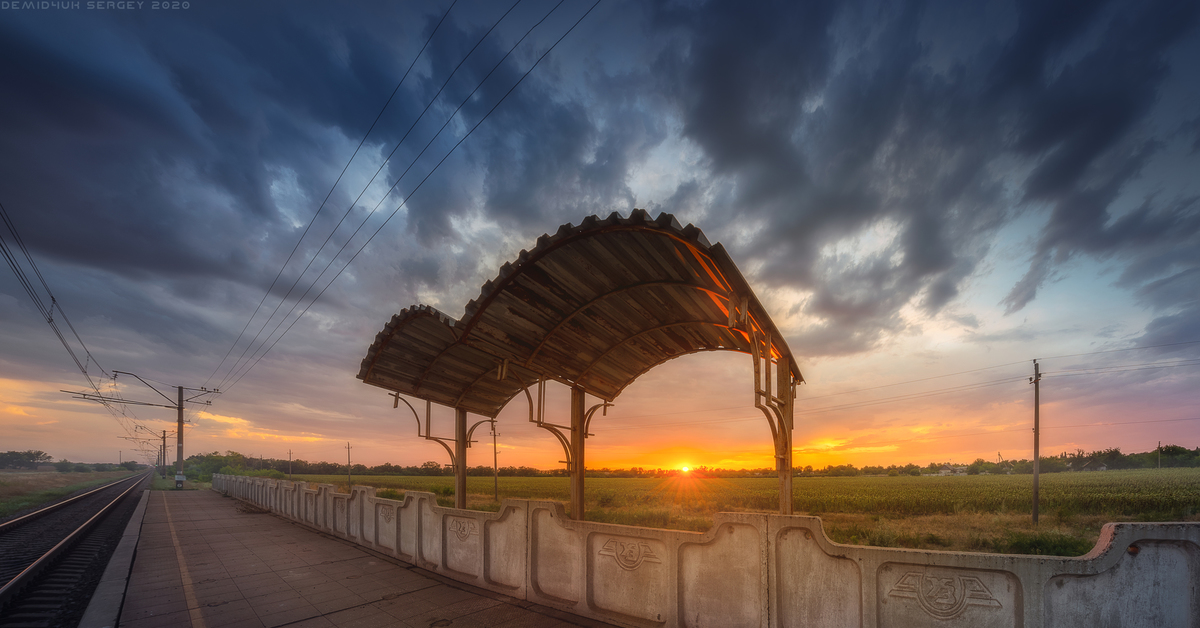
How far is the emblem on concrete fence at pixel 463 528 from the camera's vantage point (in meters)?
7.66

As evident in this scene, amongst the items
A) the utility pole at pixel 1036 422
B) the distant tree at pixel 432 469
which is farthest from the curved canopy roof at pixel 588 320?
the distant tree at pixel 432 469

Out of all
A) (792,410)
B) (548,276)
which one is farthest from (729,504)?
(548,276)

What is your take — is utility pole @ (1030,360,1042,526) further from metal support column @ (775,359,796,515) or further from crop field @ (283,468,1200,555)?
metal support column @ (775,359,796,515)

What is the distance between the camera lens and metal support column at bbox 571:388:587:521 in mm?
9312

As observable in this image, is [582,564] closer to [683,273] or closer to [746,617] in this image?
[746,617]

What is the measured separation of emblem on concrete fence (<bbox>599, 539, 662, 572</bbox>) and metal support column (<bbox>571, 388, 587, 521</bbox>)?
11.0 feet

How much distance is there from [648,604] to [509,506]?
8.43 feet

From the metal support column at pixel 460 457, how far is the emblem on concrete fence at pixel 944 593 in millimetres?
9311

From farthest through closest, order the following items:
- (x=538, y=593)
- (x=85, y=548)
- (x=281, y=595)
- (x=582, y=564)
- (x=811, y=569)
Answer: (x=85, y=548) < (x=281, y=595) < (x=538, y=593) < (x=582, y=564) < (x=811, y=569)

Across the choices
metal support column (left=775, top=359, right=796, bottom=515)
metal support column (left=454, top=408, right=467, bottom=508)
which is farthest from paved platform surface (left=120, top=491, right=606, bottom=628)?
metal support column (left=775, top=359, right=796, bottom=515)

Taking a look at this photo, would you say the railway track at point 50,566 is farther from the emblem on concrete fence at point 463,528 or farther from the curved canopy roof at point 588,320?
the curved canopy roof at point 588,320

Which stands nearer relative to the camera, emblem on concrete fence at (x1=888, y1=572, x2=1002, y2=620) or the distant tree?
emblem on concrete fence at (x1=888, y1=572, x2=1002, y2=620)

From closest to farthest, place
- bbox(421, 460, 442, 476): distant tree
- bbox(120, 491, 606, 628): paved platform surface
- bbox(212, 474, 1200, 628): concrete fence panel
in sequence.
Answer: bbox(212, 474, 1200, 628): concrete fence panel → bbox(120, 491, 606, 628): paved platform surface → bbox(421, 460, 442, 476): distant tree

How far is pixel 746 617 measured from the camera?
4.83m
